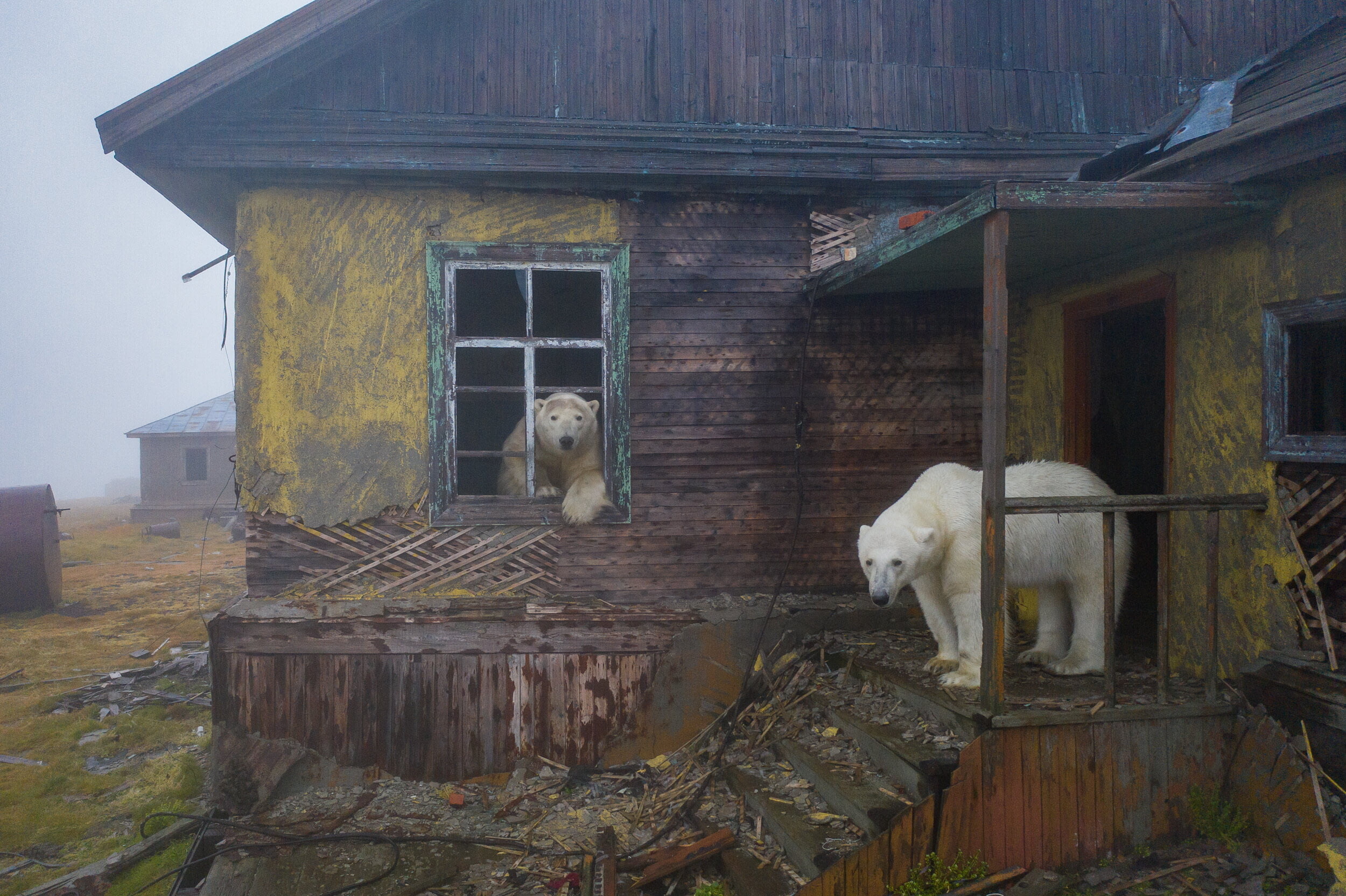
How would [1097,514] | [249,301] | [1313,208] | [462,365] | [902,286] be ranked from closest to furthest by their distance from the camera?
[1313,208] < [1097,514] < [249,301] < [902,286] < [462,365]

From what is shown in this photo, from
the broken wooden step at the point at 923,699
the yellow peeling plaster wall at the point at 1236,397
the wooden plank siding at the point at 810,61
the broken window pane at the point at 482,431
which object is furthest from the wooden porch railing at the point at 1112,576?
the broken window pane at the point at 482,431

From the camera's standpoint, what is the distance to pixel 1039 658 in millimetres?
4508

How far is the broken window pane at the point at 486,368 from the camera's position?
859 centimetres

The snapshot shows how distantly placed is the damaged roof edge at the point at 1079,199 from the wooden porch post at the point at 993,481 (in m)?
0.11

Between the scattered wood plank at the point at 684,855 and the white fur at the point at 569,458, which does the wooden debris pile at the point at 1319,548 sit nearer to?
the scattered wood plank at the point at 684,855

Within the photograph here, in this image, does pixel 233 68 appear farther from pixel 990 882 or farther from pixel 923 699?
pixel 990 882

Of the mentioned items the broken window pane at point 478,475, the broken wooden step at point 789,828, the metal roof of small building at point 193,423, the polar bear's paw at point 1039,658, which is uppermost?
the metal roof of small building at point 193,423

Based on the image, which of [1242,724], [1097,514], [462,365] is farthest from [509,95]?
[1242,724]

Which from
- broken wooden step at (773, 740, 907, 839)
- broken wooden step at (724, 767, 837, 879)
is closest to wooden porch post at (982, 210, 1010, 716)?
broken wooden step at (773, 740, 907, 839)

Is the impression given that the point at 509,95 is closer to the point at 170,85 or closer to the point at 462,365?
the point at 170,85

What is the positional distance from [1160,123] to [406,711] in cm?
642

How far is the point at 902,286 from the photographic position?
5.39 metres

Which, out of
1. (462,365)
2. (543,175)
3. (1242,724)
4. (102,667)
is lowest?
(102,667)

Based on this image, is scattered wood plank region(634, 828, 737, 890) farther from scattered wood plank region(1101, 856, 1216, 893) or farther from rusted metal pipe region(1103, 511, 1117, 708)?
rusted metal pipe region(1103, 511, 1117, 708)
